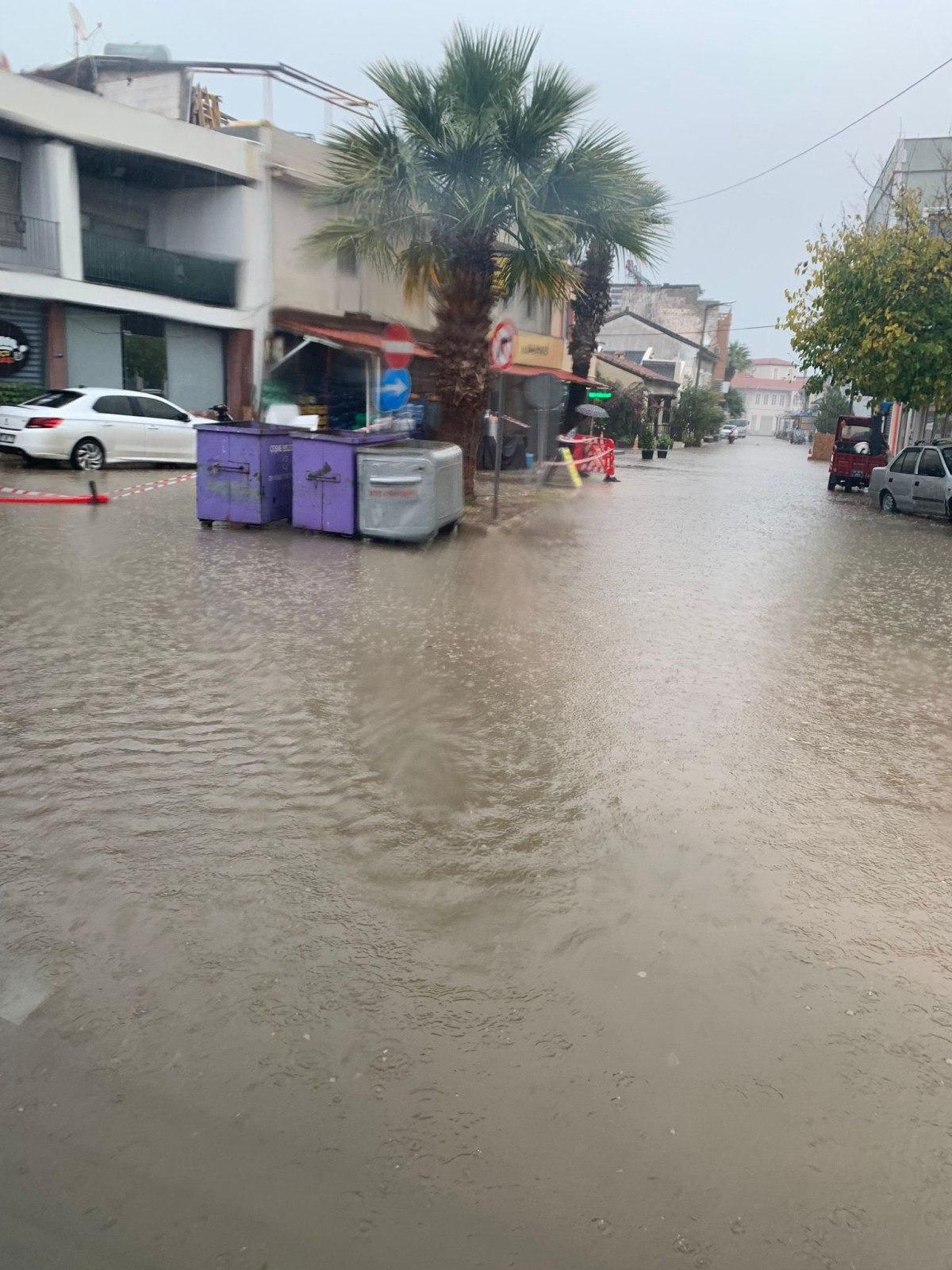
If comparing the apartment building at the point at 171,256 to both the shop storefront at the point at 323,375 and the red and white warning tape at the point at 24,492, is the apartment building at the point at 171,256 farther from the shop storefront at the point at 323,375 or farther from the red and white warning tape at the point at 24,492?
the red and white warning tape at the point at 24,492

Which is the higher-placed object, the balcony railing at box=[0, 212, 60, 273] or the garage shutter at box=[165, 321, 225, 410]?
the balcony railing at box=[0, 212, 60, 273]

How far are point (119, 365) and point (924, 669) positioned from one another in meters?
19.2

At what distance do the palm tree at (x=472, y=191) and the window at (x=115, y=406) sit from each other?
14.6 ft

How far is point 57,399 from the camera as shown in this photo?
1681cm

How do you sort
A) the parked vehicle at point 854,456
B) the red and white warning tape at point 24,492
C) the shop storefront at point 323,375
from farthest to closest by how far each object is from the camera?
1. the parked vehicle at point 854,456
2. the shop storefront at point 323,375
3. the red and white warning tape at point 24,492

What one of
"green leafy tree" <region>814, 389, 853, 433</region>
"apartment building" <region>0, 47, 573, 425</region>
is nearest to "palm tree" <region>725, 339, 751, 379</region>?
"green leafy tree" <region>814, 389, 853, 433</region>

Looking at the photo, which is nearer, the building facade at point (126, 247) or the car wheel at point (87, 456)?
the car wheel at point (87, 456)

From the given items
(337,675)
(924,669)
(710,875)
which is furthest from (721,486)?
(710,875)

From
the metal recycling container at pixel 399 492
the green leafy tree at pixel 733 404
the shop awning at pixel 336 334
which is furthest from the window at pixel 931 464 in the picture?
the green leafy tree at pixel 733 404

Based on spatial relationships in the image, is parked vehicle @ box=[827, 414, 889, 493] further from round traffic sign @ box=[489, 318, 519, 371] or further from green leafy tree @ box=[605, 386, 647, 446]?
green leafy tree @ box=[605, 386, 647, 446]

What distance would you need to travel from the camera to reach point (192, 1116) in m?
2.68

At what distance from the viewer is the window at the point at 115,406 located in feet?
56.2

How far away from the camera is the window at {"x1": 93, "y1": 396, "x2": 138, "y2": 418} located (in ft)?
56.2

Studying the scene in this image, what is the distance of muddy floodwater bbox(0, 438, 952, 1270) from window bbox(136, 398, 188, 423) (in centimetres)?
1132
